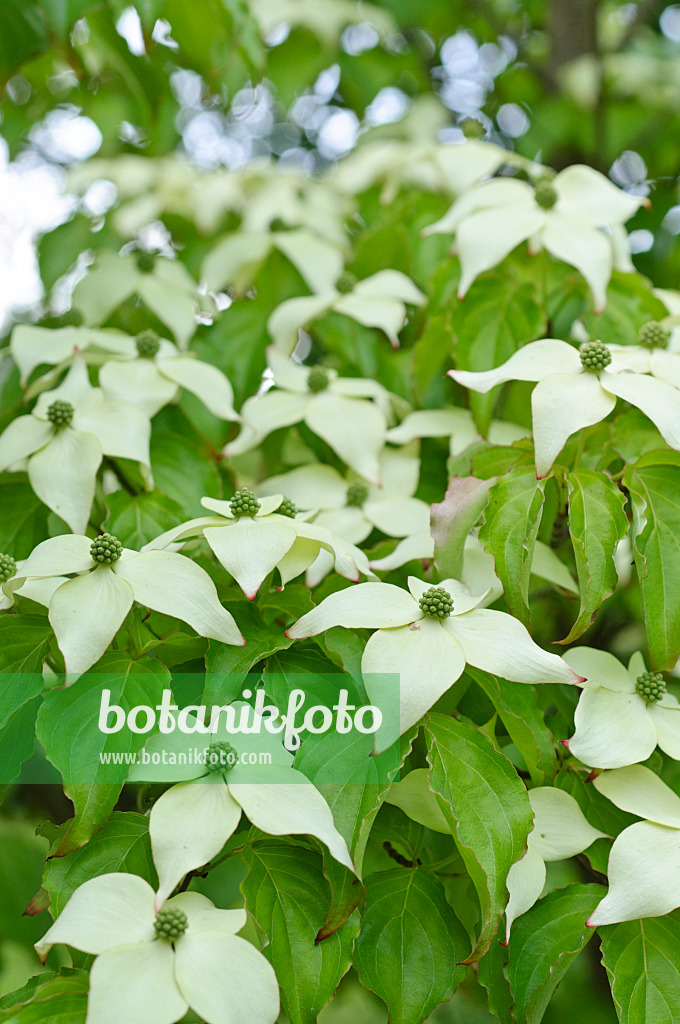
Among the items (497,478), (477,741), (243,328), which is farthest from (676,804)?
(243,328)

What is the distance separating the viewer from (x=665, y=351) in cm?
89

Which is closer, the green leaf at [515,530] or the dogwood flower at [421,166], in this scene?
the green leaf at [515,530]

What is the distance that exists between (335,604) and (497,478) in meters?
0.21

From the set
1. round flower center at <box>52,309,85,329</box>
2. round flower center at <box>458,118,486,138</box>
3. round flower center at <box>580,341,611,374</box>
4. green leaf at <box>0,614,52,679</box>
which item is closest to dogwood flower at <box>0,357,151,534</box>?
green leaf at <box>0,614,52,679</box>

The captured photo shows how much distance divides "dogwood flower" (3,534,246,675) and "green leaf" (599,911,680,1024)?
1.23ft

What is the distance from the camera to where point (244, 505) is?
0.73 m

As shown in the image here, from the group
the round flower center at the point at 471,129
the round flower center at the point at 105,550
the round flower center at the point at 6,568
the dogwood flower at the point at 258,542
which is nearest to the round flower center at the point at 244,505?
the dogwood flower at the point at 258,542

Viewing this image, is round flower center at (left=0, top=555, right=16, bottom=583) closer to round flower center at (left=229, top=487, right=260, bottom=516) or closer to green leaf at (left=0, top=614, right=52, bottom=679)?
green leaf at (left=0, top=614, right=52, bottom=679)

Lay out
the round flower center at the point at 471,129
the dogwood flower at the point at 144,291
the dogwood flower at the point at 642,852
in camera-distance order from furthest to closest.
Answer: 1. the round flower center at the point at 471,129
2. the dogwood flower at the point at 144,291
3. the dogwood flower at the point at 642,852

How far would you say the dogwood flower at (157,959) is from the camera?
537 millimetres

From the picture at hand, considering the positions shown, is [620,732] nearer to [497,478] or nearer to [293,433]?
[497,478]

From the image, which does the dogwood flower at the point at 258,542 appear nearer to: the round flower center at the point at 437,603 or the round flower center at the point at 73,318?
the round flower center at the point at 437,603

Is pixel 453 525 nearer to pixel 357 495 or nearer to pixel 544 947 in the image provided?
pixel 357 495

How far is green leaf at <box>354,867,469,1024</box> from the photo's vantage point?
2.14 feet
